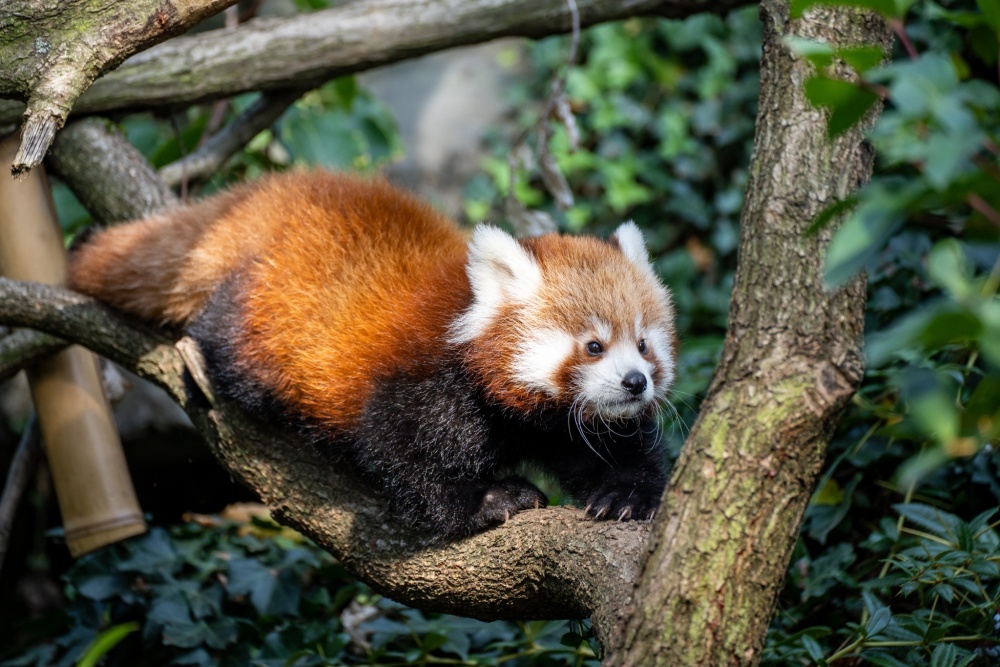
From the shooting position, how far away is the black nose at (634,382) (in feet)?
8.36

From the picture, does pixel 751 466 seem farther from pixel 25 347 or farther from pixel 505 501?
pixel 25 347

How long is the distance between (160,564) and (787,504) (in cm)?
286

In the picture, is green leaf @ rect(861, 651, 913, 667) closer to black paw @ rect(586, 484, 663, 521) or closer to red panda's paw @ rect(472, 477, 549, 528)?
black paw @ rect(586, 484, 663, 521)

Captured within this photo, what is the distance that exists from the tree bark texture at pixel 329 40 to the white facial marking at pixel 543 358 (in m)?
1.80

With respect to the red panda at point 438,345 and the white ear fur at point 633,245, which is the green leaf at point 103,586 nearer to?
the red panda at point 438,345

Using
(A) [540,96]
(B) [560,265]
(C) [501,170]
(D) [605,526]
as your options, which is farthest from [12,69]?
(A) [540,96]

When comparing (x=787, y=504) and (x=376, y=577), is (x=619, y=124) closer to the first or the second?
(x=376, y=577)

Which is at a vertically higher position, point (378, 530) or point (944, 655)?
point (378, 530)

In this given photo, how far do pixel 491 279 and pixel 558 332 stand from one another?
0.26 metres

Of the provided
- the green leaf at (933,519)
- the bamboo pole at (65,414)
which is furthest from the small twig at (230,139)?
the green leaf at (933,519)

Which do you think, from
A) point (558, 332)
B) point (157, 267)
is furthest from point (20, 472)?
point (558, 332)

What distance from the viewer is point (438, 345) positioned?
2689mm

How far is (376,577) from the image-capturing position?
2602 millimetres

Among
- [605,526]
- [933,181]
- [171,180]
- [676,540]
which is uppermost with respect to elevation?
[171,180]
